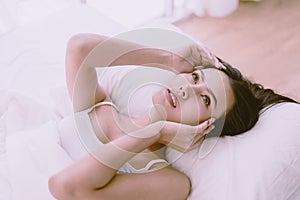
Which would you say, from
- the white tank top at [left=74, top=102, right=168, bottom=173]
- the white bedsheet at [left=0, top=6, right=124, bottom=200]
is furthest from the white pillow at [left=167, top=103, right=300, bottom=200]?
the white bedsheet at [left=0, top=6, right=124, bottom=200]

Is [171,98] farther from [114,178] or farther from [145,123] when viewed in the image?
[114,178]

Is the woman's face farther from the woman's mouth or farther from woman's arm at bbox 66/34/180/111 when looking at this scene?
woman's arm at bbox 66/34/180/111

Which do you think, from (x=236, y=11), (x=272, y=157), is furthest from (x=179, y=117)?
(x=236, y=11)

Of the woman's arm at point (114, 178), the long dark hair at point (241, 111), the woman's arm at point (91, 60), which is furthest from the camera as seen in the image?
the woman's arm at point (91, 60)

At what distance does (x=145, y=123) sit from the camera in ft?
4.30

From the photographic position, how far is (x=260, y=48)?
8.41 feet

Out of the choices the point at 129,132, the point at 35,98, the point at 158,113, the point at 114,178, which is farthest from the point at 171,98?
the point at 35,98

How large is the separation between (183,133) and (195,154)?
96 millimetres

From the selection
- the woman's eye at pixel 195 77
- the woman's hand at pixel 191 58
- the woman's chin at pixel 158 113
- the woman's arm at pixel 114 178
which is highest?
the woman's eye at pixel 195 77

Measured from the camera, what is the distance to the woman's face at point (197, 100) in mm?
1254

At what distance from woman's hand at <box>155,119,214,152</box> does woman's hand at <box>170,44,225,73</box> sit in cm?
27

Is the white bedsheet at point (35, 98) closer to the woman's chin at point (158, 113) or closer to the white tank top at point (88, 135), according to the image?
the white tank top at point (88, 135)

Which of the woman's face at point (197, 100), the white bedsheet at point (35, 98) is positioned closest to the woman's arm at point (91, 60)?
the white bedsheet at point (35, 98)

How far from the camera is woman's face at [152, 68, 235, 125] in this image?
4.11 feet
